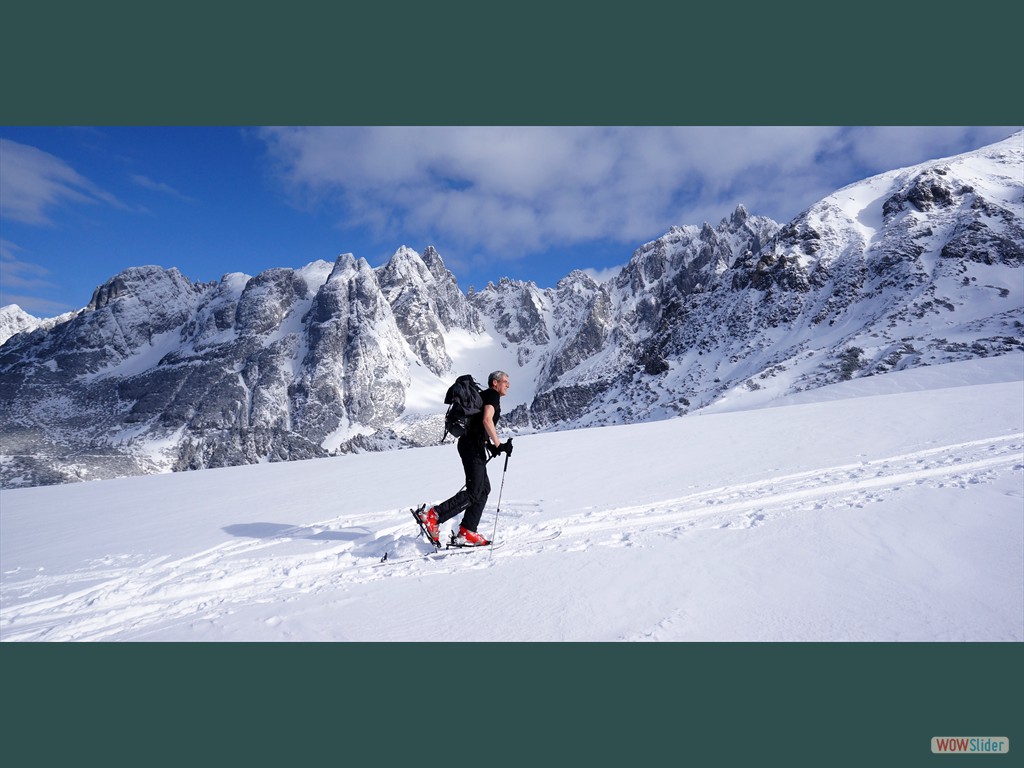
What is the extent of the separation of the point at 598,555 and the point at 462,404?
2.65 metres

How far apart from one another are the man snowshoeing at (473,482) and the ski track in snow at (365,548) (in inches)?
15.3

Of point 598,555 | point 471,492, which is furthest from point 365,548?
point 598,555

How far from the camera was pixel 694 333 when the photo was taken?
162 metres

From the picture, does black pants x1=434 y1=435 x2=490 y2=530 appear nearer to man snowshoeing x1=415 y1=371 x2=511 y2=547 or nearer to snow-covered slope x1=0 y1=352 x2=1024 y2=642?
man snowshoeing x1=415 y1=371 x2=511 y2=547

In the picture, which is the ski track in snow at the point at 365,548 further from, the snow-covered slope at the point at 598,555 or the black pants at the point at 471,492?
the black pants at the point at 471,492

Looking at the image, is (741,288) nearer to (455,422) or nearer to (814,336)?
(814,336)

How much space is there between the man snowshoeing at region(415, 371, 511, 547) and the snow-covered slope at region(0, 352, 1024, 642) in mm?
371

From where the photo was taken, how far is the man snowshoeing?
6.71 m

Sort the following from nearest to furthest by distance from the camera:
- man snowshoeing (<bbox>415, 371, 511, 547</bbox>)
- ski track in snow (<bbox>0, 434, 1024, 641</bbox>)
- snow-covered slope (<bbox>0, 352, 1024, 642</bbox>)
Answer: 1. snow-covered slope (<bbox>0, 352, 1024, 642</bbox>)
2. ski track in snow (<bbox>0, 434, 1024, 641</bbox>)
3. man snowshoeing (<bbox>415, 371, 511, 547</bbox>)

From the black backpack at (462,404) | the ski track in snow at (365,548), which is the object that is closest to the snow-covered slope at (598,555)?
the ski track in snow at (365,548)

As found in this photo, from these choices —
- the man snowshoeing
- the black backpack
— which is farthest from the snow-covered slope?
the black backpack

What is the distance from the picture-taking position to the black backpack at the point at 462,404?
6770 millimetres

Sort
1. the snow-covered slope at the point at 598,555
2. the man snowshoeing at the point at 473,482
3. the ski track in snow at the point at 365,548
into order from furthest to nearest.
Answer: the man snowshoeing at the point at 473,482 < the ski track in snow at the point at 365,548 < the snow-covered slope at the point at 598,555

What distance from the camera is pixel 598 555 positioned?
5.87 m
